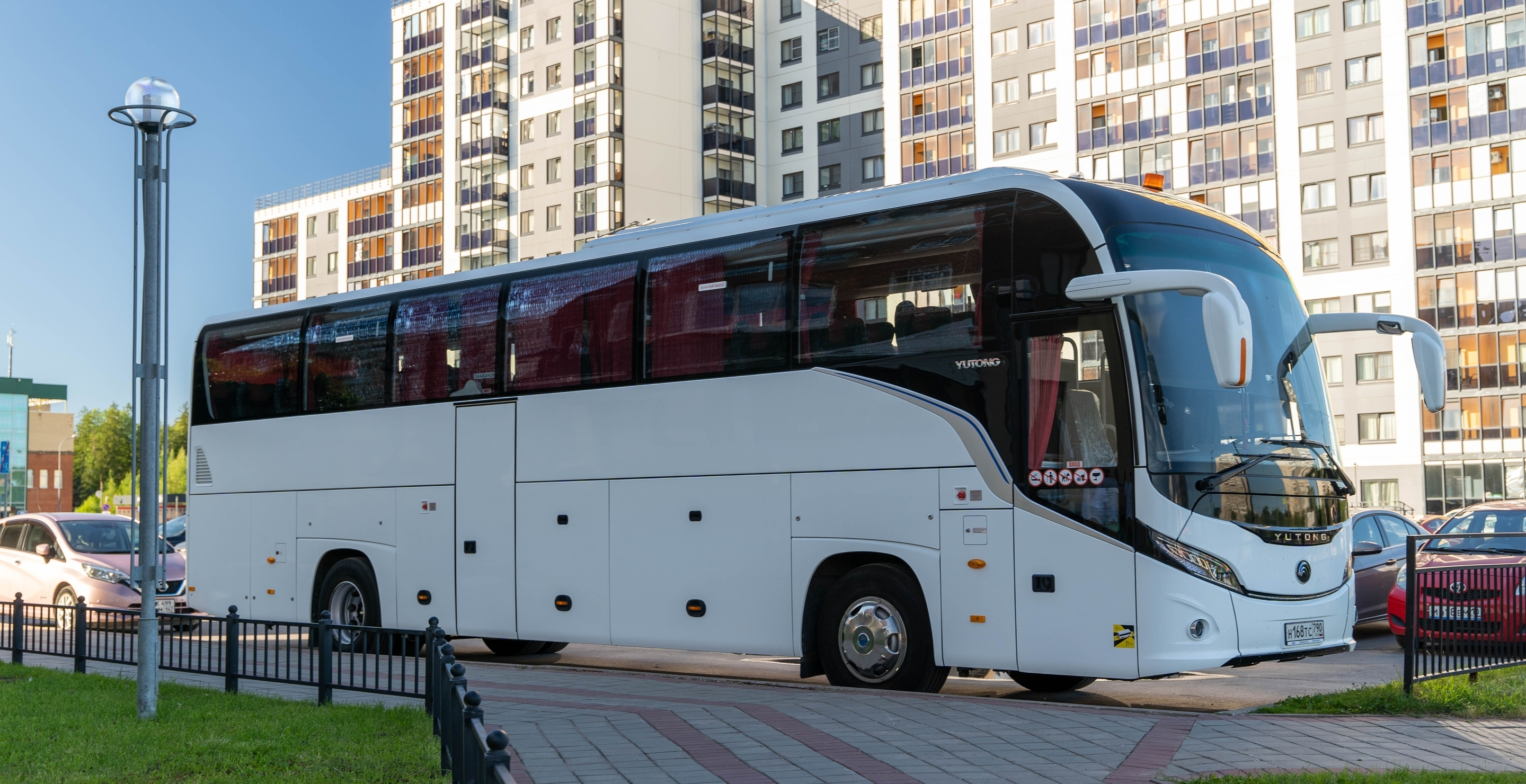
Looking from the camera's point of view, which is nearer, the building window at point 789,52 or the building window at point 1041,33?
the building window at point 1041,33

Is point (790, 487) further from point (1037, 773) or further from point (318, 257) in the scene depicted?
point (318, 257)

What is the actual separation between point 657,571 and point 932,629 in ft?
10.8

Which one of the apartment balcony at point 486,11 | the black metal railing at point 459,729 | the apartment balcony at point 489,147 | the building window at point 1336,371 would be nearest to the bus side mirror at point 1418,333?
the black metal railing at point 459,729

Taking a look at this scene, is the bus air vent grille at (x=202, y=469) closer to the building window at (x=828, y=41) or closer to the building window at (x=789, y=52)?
the building window at (x=828, y=41)

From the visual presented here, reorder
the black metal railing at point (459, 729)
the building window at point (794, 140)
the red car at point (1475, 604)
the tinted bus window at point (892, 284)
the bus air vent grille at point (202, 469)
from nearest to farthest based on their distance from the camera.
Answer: the black metal railing at point (459, 729) < the red car at point (1475, 604) < the tinted bus window at point (892, 284) < the bus air vent grille at point (202, 469) < the building window at point (794, 140)

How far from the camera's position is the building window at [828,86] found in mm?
75062

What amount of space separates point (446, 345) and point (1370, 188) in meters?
52.6

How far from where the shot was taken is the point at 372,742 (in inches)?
371

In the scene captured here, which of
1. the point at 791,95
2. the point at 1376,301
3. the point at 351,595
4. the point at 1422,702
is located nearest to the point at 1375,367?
the point at 1376,301

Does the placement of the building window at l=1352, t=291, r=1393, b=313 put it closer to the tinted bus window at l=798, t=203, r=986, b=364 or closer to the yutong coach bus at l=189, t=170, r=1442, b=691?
the yutong coach bus at l=189, t=170, r=1442, b=691

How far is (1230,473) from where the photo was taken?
34.2 ft

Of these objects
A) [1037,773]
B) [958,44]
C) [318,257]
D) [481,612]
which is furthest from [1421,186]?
[318,257]

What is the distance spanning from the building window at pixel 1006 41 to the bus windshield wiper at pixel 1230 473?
199 feet

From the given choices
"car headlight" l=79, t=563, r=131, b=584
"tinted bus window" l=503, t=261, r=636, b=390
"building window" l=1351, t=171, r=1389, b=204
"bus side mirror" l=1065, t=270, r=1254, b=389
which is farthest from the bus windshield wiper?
"building window" l=1351, t=171, r=1389, b=204
